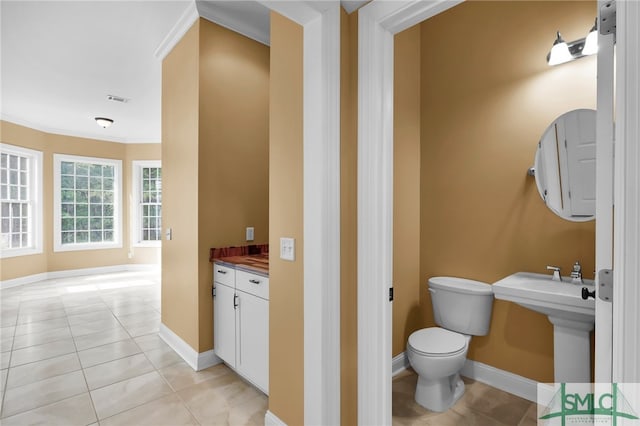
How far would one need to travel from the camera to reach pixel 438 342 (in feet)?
7.07

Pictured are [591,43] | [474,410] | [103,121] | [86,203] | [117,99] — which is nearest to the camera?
[591,43]

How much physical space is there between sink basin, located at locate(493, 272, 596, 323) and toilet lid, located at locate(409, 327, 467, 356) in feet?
1.38

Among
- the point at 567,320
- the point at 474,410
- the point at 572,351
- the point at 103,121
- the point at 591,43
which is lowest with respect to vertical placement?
the point at 474,410

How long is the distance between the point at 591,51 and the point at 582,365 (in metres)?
1.72

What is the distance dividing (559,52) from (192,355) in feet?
10.9

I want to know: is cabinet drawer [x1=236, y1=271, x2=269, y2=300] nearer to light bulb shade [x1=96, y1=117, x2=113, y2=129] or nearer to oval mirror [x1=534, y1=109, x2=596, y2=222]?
oval mirror [x1=534, y1=109, x2=596, y2=222]

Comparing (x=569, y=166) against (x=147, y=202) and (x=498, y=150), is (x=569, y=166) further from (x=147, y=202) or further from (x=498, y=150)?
(x=147, y=202)

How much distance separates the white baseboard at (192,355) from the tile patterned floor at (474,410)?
1460 millimetres

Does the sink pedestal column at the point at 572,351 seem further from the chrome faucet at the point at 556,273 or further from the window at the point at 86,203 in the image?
the window at the point at 86,203

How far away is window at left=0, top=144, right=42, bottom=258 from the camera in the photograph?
5383mm

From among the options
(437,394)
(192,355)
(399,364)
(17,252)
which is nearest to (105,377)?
(192,355)

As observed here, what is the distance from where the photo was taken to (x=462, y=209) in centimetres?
256

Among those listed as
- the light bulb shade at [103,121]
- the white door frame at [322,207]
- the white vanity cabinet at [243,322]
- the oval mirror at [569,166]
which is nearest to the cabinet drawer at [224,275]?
the white vanity cabinet at [243,322]

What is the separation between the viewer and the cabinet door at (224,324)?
2.48 metres
